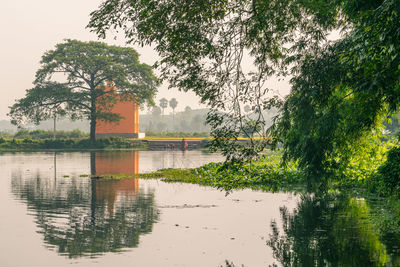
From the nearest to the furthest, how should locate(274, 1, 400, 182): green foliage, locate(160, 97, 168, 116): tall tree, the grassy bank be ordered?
locate(274, 1, 400, 182): green foliage → the grassy bank → locate(160, 97, 168, 116): tall tree

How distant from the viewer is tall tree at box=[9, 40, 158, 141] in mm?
52062

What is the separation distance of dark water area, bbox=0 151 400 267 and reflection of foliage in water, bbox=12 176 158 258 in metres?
0.02

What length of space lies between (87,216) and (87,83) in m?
46.3

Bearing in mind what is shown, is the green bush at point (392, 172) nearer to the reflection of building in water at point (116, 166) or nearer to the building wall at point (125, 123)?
the reflection of building in water at point (116, 166)

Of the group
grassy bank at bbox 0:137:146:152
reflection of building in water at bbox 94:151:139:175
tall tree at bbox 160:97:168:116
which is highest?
tall tree at bbox 160:97:168:116

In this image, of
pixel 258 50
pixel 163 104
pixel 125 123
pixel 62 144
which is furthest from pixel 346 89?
pixel 163 104

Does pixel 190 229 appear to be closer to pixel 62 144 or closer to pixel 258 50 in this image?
pixel 258 50

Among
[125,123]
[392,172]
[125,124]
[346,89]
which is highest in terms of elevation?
[125,123]

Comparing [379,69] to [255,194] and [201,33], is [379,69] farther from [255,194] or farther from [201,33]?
[255,194]

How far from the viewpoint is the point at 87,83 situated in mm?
55281

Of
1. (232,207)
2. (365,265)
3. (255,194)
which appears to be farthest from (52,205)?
(365,265)

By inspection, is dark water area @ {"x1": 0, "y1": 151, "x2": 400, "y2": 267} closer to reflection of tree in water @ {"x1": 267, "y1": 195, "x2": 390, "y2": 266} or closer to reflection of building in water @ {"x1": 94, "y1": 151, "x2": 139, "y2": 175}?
reflection of tree in water @ {"x1": 267, "y1": 195, "x2": 390, "y2": 266}

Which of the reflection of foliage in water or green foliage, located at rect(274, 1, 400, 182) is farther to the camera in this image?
the reflection of foliage in water

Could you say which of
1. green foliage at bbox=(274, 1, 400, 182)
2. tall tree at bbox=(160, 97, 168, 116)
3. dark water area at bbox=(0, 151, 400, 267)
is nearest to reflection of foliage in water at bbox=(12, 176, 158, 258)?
dark water area at bbox=(0, 151, 400, 267)
